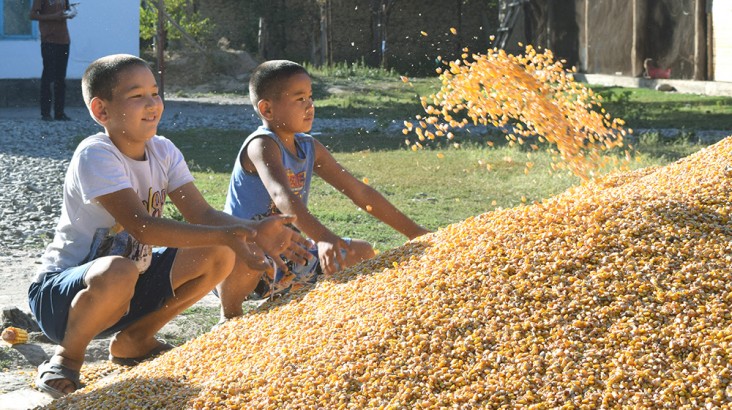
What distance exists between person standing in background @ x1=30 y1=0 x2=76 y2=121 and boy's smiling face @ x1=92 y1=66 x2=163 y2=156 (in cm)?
990

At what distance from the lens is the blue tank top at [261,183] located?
4203 mm

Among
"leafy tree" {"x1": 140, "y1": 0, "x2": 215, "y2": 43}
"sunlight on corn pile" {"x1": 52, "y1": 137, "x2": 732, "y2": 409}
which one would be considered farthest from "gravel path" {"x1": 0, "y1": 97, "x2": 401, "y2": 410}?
"leafy tree" {"x1": 140, "y1": 0, "x2": 215, "y2": 43}

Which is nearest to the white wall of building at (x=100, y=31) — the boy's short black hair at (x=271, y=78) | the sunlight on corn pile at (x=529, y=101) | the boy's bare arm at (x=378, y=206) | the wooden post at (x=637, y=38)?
the wooden post at (x=637, y=38)

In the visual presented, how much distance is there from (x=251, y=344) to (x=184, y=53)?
18409 millimetres

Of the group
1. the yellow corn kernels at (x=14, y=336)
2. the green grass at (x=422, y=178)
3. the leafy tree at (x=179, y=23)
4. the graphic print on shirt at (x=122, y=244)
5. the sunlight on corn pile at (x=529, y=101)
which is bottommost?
the yellow corn kernels at (x=14, y=336)

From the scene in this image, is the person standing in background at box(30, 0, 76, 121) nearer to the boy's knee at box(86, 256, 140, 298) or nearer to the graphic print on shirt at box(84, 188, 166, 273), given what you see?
the graphic print on shirt at box(84, 188, 166, 273)

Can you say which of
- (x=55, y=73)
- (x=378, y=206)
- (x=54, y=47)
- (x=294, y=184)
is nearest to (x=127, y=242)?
(x=294, y=184)

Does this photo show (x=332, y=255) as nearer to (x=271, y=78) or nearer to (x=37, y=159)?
(x=271, y=78)

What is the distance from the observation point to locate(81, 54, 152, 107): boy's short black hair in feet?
11.9

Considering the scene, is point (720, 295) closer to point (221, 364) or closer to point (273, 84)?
point (221, 364)

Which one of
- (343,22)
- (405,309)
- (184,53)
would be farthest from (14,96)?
(405,309)

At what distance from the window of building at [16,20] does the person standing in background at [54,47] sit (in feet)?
6.80

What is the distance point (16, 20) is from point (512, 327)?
13.8 metres

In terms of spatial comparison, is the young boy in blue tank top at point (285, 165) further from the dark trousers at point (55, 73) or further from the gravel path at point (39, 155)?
the dark trousers at point (55, 73)
